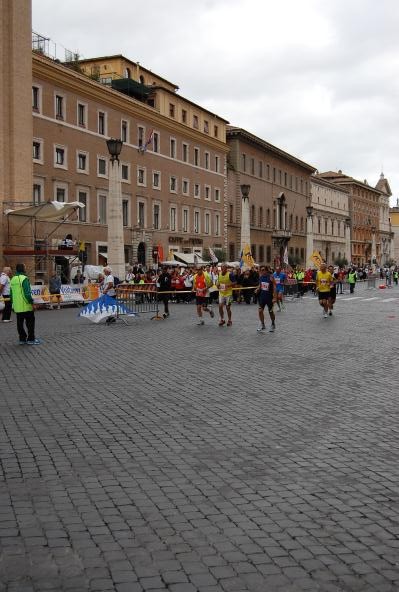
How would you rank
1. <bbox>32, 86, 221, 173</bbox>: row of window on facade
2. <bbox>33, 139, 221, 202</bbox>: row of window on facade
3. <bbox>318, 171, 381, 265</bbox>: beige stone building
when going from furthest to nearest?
<bbox>318, 171, 381, 265</bbox>: beige stone building
<bbox>32, 86, 221, 173</bbox>: row of window on facade
<bbox>33, 139, 221, 202</bbox>: row of window on facade

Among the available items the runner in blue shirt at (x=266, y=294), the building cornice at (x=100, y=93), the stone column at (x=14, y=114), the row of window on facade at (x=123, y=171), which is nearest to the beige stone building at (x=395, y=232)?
the row of window on facade at (x=123, y=171)

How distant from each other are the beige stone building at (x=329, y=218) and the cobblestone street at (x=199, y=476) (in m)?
97.1

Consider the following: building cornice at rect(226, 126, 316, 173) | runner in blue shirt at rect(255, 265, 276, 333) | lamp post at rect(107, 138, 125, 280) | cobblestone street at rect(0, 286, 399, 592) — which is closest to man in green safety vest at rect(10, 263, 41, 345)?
cobblestone street at rect(0, 286, 399, 592)

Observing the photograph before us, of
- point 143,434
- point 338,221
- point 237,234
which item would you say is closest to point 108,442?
point 143,434

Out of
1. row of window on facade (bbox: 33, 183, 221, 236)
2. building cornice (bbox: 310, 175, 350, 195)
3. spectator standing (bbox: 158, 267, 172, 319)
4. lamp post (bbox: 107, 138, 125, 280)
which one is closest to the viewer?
spectator standing (bbox: 158, 267, 172, 319)

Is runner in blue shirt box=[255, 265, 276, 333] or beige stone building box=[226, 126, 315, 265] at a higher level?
beige stone building box=[226, 126, 315, 265]

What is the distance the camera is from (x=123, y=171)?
52.0 metres

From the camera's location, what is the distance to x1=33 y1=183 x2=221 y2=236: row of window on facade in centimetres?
4469

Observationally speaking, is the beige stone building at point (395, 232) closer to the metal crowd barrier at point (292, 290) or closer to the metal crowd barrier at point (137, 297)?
the metal crowd barrier at point (292, 290)

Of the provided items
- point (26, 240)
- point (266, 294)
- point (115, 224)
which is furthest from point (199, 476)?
point (26, 240)

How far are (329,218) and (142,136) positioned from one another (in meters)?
66.5

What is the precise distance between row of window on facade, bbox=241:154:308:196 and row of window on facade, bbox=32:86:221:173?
355 inches

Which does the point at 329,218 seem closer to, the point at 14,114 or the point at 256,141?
the point at 256,141

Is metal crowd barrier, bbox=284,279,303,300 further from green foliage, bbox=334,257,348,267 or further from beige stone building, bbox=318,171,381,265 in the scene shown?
beige stone building, bbox=318,171,381,265
